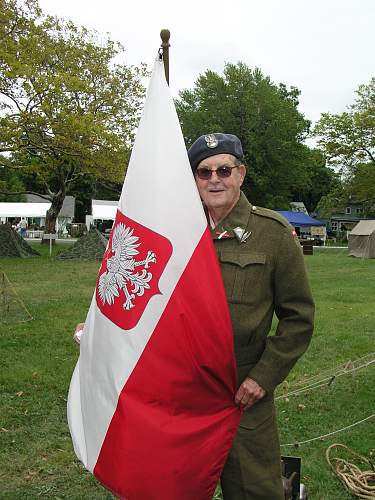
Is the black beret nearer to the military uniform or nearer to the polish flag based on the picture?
the polish flag

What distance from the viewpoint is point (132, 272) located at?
7.61ft

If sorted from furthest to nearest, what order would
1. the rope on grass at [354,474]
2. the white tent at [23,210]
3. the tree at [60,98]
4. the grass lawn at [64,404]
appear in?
the white tent at [23,210] < the tree at [60,98] < the grass lawn at [64,404] < the rope on grass at [354,474]

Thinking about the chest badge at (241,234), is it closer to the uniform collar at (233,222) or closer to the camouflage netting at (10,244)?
the uniform collar at (233,222)

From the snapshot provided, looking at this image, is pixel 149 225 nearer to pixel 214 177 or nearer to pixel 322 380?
pixel 214 177

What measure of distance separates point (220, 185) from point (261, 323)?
629 millimetres

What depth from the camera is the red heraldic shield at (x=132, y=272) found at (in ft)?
7.47

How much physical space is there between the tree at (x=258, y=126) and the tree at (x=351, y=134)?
10804 mm

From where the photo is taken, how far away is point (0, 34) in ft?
65.0

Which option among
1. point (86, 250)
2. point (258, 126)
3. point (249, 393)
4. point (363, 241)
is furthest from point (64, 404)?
point (258, 126)

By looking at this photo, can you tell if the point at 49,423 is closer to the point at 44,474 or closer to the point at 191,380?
the point at 44,474

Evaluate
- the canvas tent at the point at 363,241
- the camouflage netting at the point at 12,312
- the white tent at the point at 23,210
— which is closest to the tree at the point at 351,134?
the canvas tent at the point at 363,241

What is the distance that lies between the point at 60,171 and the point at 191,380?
102ft

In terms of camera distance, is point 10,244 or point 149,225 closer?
point 149,225

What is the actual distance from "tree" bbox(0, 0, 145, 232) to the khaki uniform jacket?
60.2 ft
